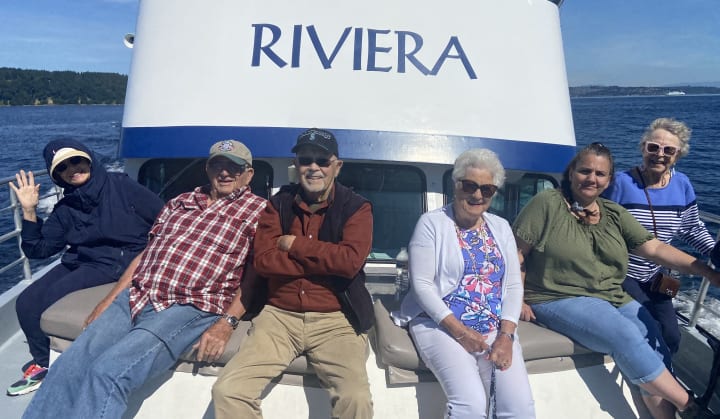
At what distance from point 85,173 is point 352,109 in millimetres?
1612

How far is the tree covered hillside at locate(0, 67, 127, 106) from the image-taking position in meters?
93.1

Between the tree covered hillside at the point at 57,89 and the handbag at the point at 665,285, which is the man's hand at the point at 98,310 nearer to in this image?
the handbag at the point at 665,285

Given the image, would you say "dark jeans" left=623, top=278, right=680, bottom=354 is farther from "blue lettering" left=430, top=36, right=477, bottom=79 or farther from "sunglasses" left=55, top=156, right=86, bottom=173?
"sunglasses" left=55, top=156, right=86, bottom=173

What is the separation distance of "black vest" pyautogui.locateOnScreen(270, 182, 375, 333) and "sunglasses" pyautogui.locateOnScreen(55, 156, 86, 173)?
4.01 feet

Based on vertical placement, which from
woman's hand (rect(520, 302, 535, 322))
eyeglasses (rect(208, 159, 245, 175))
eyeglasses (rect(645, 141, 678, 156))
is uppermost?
eyeglasses (rect(645, 141, 678, 156))

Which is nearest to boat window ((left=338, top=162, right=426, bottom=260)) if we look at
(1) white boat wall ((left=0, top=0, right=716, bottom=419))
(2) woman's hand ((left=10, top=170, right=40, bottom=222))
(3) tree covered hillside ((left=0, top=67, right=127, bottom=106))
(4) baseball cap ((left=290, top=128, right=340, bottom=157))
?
(1) white boat wall ((left=0, top=0, right=716, bottom=419))

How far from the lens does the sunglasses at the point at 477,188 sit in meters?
2.58

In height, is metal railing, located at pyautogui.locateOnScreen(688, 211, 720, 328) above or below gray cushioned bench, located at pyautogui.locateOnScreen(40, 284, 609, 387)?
above

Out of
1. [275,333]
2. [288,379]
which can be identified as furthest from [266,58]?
[288,379]

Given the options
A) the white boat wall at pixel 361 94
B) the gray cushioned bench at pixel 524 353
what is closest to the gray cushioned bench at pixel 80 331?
the white boat wall at pixel 361 94

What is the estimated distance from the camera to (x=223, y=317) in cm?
268

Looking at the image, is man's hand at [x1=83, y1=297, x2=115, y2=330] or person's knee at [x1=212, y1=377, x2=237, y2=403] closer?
person's knee at [x1=212, y1=377, x2=237, y2=403]

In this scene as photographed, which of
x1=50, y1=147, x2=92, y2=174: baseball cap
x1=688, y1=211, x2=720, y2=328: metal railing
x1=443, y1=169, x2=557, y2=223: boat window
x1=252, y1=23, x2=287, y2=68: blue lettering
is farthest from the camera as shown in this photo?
x1=443, y1=169, x2=557, y2=223: boat window

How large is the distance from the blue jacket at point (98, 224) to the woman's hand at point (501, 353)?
6.86ft
